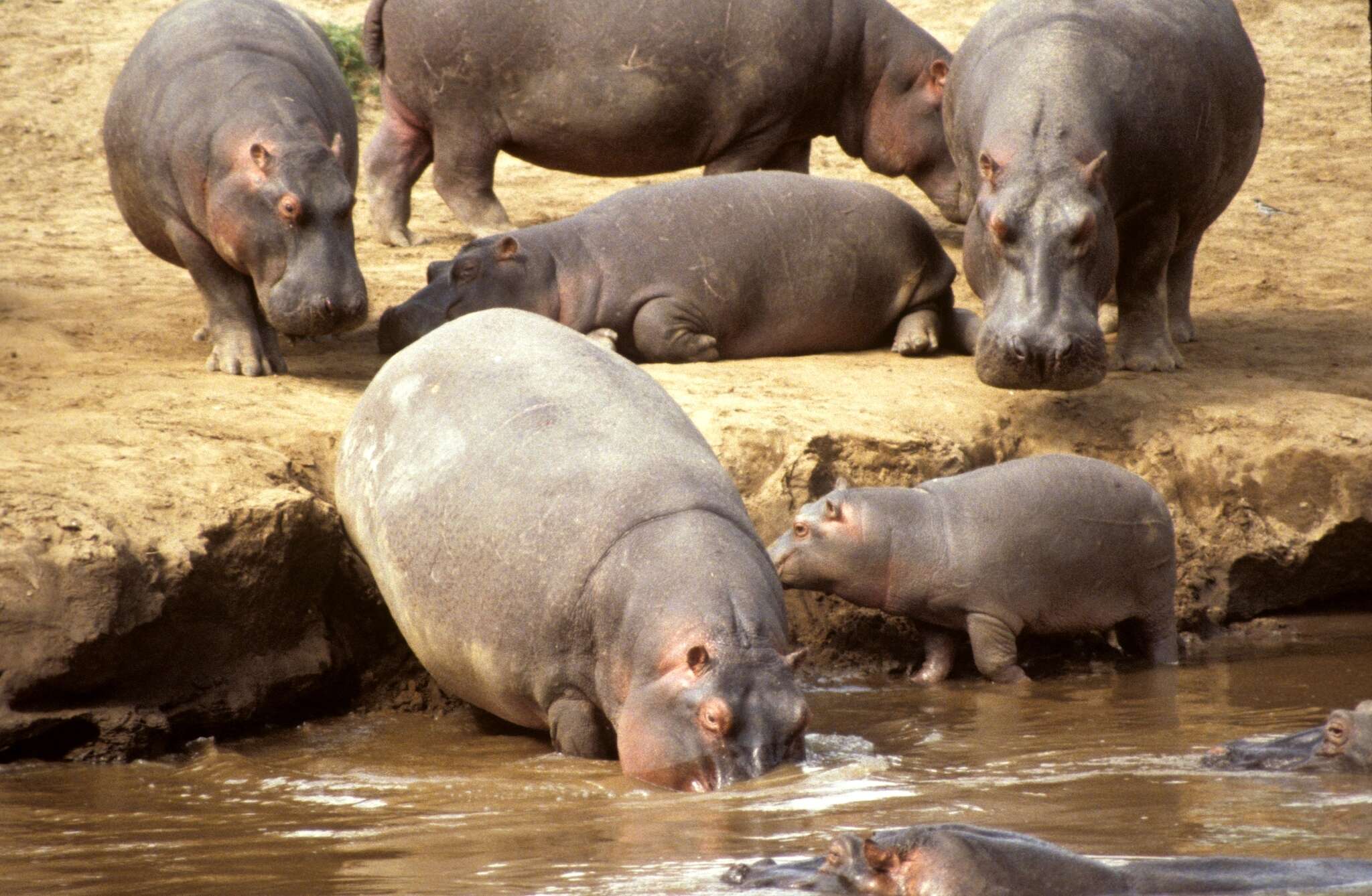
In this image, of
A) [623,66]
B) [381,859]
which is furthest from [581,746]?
[623,66]

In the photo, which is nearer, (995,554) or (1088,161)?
(995,554)

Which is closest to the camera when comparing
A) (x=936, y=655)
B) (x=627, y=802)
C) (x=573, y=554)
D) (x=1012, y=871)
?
(x=1012, y=871)

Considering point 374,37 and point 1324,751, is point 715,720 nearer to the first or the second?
point 1324,751

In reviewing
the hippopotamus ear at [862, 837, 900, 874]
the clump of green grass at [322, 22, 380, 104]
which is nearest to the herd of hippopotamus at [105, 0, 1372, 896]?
the hippopotamus ear at [862, 837, 900, 874]

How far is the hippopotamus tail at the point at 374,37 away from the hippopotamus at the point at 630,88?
0.04 ft

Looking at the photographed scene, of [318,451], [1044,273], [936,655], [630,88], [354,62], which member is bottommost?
[936,655]

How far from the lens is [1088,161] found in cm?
703

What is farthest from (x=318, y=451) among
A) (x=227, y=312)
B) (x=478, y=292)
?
(x=478, y=292)

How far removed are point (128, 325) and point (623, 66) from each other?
296cm

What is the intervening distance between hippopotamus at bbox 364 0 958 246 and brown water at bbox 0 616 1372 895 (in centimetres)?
465

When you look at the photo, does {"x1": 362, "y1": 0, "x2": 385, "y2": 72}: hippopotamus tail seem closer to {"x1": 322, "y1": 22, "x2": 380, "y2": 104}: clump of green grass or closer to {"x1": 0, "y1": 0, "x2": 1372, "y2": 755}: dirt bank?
{"x1": 0, "y1": 0, "x2": 1372, "y2": 755}: dirt bank

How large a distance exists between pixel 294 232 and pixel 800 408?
2.04 m

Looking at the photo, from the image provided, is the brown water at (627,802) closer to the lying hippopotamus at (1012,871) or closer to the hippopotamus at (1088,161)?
the lying hippopotamus at (1012,871)

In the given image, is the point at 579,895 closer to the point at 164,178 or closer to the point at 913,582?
the point at 913,582
